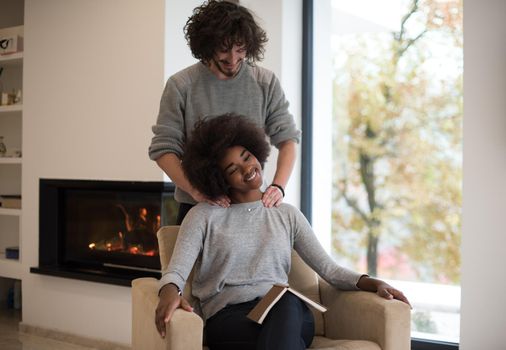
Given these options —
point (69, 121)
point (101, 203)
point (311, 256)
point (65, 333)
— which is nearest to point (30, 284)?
point (65, 333)

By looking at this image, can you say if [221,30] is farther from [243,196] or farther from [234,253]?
[234,253]

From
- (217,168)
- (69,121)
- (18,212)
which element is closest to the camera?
(217,168)

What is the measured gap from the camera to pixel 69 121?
3.70m

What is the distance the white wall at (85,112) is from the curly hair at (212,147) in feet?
4.35

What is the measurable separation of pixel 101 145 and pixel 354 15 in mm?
1666

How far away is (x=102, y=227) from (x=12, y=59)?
1334 mm

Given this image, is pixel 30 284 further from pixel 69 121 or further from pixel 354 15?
pixel 354 15

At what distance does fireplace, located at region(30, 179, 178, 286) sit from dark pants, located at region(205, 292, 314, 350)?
1466mm

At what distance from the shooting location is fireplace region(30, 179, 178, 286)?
11.1ft

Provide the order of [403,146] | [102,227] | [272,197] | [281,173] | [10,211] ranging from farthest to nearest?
1. [10,211]
2. [102,227]
3. [403,146]
4. [281,173]
5. [272,197]

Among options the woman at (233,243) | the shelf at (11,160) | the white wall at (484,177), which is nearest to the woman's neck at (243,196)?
the woman at (233,243)

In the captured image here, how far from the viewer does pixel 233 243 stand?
196 cm

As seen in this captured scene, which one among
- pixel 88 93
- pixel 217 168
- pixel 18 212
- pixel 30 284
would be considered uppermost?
pixel 88 93

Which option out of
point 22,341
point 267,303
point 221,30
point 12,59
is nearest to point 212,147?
point 221,30
